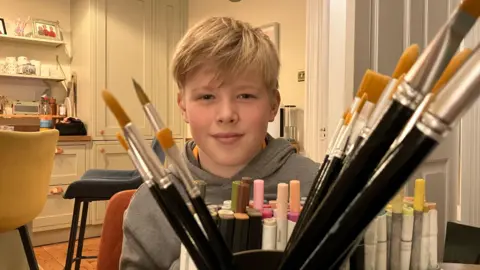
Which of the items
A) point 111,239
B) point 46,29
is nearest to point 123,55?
point 46,29

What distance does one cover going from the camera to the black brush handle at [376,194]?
189mm

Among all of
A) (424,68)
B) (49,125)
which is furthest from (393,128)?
(49,125)

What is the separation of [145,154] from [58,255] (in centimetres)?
303

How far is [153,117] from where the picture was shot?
11.4 inches

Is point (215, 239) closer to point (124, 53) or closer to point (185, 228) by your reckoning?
point (185, 228)

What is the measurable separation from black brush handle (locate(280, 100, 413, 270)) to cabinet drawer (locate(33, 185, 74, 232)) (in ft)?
10.5

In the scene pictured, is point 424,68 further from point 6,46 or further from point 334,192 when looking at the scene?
point 6,46

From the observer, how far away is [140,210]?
552mm

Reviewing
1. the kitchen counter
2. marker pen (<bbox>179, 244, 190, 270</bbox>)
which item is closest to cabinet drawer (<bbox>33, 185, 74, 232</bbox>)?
the kitchen counter

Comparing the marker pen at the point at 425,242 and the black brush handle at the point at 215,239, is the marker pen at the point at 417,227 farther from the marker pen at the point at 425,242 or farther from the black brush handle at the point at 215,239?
the black brush handle at the point at 215,239

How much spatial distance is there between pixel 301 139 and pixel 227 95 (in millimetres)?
2282

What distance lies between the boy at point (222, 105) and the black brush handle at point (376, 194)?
346 mm

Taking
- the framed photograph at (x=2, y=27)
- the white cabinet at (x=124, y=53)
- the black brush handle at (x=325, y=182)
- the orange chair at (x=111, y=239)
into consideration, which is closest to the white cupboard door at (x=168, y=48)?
the white cabinet at (x=124, y=53)

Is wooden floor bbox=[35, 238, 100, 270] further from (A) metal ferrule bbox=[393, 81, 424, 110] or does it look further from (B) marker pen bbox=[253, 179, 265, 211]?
(A) metal ferrule bbox=[393, 81, 424, 110]
